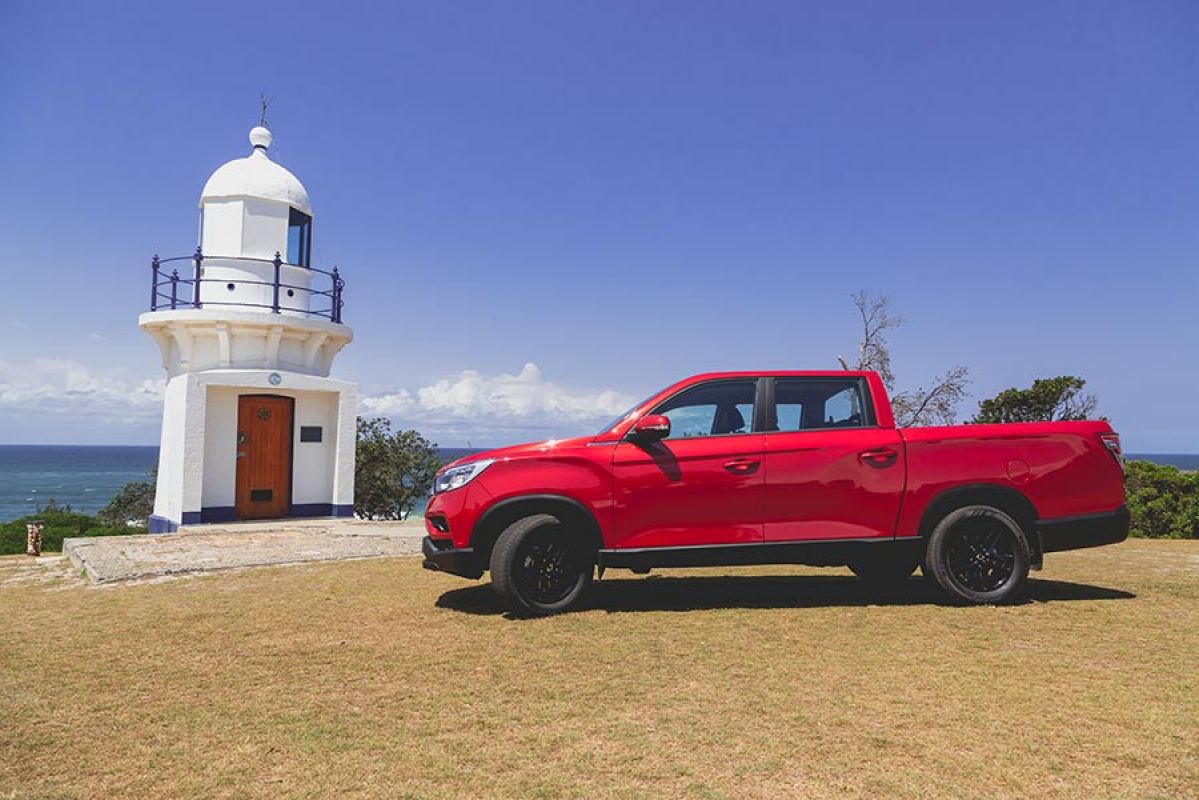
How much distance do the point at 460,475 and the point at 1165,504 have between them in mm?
17258

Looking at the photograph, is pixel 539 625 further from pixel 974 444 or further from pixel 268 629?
pixel 974 444

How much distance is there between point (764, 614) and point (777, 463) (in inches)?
48.2

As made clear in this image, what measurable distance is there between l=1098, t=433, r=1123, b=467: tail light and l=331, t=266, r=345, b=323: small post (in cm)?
1363

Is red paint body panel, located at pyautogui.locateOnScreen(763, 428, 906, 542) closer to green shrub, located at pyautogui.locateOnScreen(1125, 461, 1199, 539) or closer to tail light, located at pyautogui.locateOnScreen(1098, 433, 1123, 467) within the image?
tail light, located at pyautogui.locateOnScreen(1098, 433, 1123, 467)

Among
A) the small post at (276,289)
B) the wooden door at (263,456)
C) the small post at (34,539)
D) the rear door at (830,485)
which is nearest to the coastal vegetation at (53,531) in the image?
the small post at (34,539)

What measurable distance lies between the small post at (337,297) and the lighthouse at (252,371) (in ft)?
0.07

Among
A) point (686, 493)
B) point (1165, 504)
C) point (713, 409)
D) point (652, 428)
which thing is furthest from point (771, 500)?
point (1165, 504)

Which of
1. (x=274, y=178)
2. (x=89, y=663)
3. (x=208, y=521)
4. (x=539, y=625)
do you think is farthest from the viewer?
(x=274, y=178)

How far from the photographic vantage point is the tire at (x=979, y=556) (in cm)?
634

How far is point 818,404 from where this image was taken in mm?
6699

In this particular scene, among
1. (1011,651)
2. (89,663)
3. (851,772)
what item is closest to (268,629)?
(89,663)

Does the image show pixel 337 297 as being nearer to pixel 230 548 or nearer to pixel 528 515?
pixel 230 548

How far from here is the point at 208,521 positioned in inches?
557

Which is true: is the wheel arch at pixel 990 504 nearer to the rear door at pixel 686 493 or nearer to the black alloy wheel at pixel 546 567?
→ the rear door at pixel 686 493
